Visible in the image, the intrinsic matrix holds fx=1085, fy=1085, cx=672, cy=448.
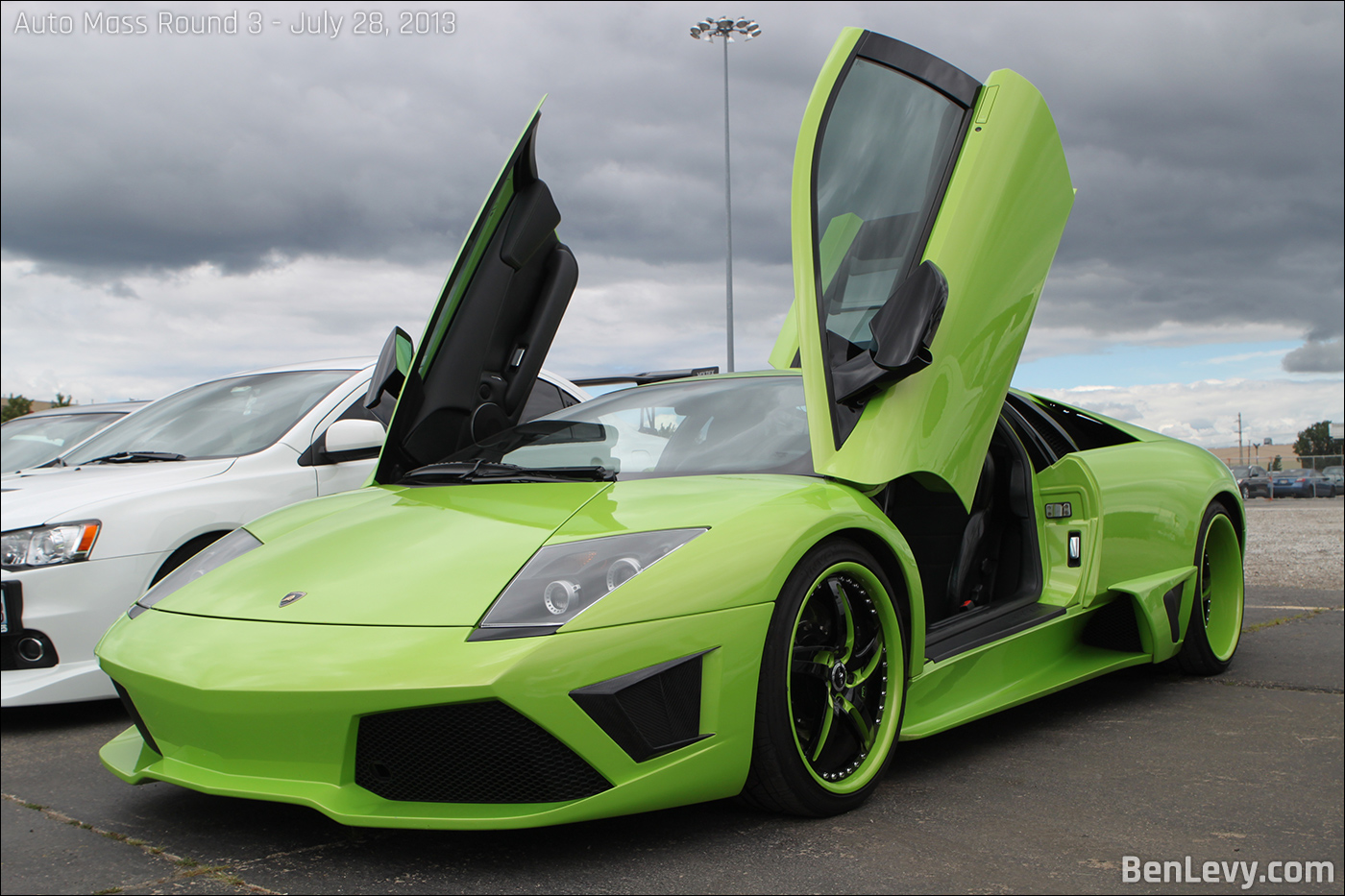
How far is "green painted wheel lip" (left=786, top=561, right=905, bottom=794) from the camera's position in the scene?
2.73 meters

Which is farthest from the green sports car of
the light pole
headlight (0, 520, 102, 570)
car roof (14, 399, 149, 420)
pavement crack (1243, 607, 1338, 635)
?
the light pole

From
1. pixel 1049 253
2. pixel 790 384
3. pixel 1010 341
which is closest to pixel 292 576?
pixel 790 384

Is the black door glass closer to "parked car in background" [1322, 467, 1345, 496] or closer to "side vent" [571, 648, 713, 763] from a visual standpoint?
"side vent" [571, 648, 713, 763]

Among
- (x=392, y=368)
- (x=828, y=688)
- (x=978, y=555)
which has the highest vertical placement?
(x=392, y=368)

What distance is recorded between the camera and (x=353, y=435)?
412 centimetres

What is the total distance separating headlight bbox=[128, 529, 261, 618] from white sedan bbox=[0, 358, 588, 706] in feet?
3.26

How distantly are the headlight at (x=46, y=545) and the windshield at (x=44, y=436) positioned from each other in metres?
3.85

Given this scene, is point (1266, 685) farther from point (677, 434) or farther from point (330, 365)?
point (330, 365)

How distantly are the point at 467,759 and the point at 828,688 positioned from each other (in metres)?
0.95

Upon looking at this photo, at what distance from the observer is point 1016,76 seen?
3730 mm

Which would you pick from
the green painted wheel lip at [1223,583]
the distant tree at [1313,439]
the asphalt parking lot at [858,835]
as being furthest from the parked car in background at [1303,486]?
the asphalt parking lot at [858,835]

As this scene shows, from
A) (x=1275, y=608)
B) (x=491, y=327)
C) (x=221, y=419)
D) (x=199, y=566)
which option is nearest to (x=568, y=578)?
(x=199, y=566)

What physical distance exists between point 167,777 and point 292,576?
54 cm

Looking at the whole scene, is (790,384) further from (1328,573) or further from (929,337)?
(1328,573)
